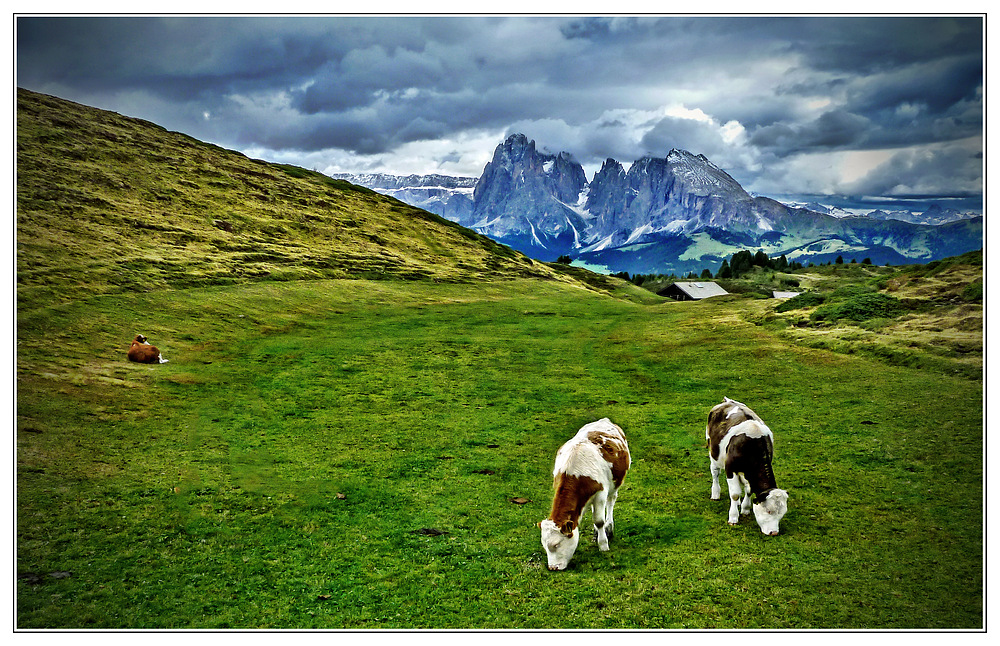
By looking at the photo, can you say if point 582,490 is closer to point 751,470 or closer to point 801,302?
point 751,470

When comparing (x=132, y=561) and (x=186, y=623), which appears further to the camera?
(x=132, y=561)

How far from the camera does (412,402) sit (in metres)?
27.6

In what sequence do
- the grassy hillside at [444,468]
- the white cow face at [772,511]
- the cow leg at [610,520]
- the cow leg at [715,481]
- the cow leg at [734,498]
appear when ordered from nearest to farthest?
the grassy hillside at [444,468] < the cow leg at [610,520] < the white cow face at [772,511] < the cow leg at [734,498] < the cow leg at [715,481]

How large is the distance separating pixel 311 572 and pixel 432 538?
2888mm

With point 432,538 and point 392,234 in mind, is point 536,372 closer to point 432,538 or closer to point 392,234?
point 432,538

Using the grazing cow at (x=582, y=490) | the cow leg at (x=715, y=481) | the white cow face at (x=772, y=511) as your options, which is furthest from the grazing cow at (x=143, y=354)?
the white cow face at (x=772, y=511)

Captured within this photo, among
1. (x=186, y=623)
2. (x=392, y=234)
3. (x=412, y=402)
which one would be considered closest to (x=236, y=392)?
(x=412, y=402)

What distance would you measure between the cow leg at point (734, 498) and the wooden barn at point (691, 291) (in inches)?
3881

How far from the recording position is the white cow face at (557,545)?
1192 centimetres

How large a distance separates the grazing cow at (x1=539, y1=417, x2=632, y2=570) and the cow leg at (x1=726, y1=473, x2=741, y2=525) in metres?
2.82

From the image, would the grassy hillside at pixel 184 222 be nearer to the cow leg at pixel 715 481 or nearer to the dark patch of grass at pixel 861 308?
the cow leg at pixel 715 481

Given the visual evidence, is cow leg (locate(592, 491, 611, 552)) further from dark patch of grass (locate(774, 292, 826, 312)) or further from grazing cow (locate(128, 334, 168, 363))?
dark patch of grass (locate(774, 292, 826, 312))

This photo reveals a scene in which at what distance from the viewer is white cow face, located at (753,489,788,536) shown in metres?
13.4

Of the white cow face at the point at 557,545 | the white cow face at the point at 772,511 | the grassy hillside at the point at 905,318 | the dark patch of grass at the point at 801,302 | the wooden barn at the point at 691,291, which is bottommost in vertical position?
the white cow face at the point at 557,545
